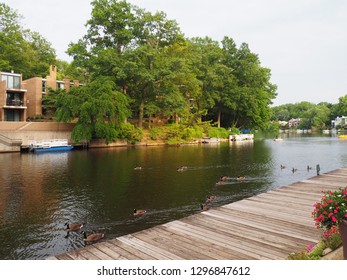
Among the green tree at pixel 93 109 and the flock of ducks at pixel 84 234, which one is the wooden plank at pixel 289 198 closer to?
the flock of ducks at pixel 84 234

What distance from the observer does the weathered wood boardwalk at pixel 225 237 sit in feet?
23.2

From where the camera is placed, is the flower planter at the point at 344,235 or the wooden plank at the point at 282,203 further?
the wooden plank at the point at 282,203

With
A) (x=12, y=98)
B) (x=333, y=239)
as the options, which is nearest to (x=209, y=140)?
(x=12, y=98)

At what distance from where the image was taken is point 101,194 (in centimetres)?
1691

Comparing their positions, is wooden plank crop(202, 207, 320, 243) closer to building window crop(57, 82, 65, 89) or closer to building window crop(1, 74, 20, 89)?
building window crop(1, 74, 20, 89)

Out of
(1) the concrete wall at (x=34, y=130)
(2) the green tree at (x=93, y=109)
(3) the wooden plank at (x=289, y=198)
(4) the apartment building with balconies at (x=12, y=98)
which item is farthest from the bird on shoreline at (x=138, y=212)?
(4) the apartment building with balconies at (x=12, y=98)

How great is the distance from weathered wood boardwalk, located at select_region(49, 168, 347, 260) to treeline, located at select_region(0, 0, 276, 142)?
3628 cm

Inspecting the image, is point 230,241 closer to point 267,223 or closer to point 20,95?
point 267,223

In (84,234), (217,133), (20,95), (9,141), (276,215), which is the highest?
(20,95)

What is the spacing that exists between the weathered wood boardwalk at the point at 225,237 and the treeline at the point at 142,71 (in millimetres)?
36280

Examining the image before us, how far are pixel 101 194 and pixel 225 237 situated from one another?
34.2ft
